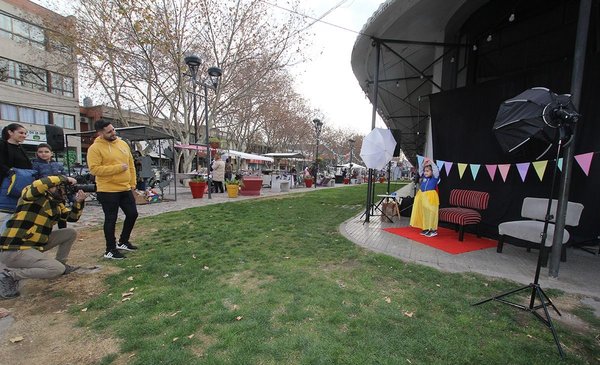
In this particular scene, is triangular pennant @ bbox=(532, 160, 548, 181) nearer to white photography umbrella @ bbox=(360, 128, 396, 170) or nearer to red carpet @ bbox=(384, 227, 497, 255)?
red carpet @ bbox=(384, 227, 497, 255)

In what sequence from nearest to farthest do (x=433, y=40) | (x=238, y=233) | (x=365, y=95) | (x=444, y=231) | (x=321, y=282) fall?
(x=321, y=282) < (x=238, y=233) < (x=444, y=231) < (x=433, y=40) < (x=365, y=95)

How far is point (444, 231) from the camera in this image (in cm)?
634

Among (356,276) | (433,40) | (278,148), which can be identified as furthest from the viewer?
(278,148)

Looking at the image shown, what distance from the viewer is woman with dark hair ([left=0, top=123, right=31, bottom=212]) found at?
11.6 feet

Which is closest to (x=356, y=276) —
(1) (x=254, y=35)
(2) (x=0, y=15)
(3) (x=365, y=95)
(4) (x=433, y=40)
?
(4) (x=433, y=40)

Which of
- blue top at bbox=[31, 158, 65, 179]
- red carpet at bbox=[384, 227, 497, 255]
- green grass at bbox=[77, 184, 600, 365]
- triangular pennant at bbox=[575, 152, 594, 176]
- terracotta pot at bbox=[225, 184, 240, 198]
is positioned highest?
triangular pennant at bbox=[575, 152, 594, 176]

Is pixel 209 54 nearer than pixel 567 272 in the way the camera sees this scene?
No

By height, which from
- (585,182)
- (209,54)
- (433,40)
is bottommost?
(585,182)

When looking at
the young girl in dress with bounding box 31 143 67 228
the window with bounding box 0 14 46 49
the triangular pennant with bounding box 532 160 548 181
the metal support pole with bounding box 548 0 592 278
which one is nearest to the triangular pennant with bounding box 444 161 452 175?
the triangular pennant with bounding box 532 160 548 181

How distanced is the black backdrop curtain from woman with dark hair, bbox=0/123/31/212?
6.91 metres

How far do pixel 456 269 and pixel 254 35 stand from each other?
1393 centimetres

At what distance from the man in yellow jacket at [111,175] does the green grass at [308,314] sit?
0.58m

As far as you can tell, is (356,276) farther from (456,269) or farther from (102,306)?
(102,306)

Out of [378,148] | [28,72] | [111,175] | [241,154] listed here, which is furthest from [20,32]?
[378,148]
